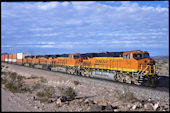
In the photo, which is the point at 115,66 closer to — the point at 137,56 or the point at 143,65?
the point at 137,56

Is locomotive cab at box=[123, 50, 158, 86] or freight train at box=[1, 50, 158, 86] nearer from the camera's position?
locomotive cab at box=[123, 50, 158, 86]

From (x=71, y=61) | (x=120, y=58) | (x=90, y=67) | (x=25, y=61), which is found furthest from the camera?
(x=25, y=61)

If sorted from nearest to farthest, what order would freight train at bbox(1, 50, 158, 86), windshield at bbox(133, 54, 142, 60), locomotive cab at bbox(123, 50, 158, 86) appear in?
locomotive cab at bbox(123, 50, 158, 86) < freight train at bbox(1, 50, 158, 86) < windshield at bbox(133, 54, 142, 60)

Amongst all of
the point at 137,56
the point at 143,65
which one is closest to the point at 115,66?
the point at 137,56

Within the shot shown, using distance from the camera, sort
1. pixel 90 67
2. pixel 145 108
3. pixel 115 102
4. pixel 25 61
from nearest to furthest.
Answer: pixel 145 108, pixel 115 102, pixel 90 67, pixel 25 61

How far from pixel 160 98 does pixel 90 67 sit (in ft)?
45.5

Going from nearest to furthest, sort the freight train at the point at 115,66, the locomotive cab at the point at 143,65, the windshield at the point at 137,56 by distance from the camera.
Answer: the locomotive cab at the point at 143,65, the freight train at the point at 115,66, the windshield at the point at 137,56

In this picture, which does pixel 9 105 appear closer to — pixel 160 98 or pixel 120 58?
pixel 160 98

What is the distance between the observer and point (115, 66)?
2177cm

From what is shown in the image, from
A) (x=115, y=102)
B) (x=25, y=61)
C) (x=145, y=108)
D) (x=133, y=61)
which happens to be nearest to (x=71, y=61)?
(x=133, y=61)

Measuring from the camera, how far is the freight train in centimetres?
1839

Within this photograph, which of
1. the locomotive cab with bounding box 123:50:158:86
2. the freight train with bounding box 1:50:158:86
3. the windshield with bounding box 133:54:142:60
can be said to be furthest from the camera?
the windshield with bounding box 133:54:142:60

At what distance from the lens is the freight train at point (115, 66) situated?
18.4 metres

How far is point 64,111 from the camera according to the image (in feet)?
35.4
